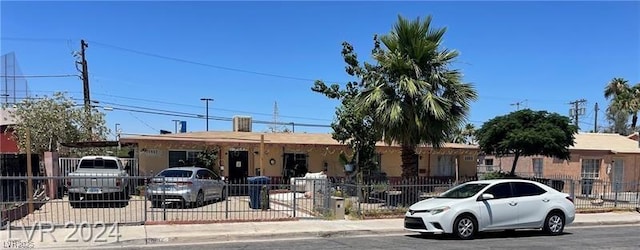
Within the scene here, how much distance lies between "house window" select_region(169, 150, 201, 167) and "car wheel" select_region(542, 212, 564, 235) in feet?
54.5

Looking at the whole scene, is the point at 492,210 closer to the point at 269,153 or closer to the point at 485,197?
the point at 485,197

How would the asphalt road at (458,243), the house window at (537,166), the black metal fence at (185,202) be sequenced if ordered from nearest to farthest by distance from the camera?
the asphalt road at (458,243)
the black metal fence at (185,202)
the house window at (537,166)

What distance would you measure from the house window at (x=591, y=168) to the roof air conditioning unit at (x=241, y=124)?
18628 millimetres

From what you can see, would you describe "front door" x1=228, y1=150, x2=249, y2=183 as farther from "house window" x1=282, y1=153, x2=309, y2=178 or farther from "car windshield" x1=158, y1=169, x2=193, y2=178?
"car windshield" x1=158, y1=169, x2=193, y2=178

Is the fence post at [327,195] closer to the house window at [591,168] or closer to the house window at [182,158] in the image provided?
the house window at [182,158]

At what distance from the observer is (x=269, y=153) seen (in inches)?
1063

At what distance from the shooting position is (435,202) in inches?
516

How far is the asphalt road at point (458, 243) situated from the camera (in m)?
11.4

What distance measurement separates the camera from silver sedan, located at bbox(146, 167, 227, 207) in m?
17.4

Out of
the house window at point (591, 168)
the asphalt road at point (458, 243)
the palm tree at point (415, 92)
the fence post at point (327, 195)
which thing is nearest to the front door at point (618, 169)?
the house window at point (591, 168)

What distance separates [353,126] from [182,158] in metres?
8.26

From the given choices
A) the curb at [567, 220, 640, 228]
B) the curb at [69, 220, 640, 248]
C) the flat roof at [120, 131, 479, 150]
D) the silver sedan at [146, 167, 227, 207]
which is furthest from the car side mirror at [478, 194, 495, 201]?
the flat roof at [120, 131, 479, 150]

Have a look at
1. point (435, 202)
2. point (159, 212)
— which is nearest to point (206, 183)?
point (159, 212)

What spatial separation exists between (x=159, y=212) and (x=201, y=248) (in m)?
4.68
